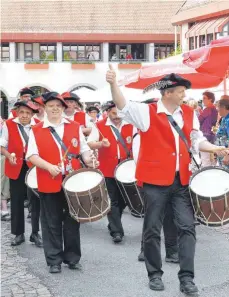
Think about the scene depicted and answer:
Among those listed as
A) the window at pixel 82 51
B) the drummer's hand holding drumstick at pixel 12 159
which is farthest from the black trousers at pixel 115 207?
the window at pixel 82 51

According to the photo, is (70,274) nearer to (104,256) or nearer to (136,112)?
(104,256)

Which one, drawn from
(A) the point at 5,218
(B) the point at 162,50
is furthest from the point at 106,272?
(B) the point at 162,50

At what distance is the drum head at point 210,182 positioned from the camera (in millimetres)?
5605

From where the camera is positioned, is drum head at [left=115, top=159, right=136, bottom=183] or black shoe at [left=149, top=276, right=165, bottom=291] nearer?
black shoe at [left=149, top=276, right=165, bottom=291]

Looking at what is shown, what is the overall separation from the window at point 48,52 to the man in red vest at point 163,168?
136ft

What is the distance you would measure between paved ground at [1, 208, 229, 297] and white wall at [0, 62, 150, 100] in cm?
3712

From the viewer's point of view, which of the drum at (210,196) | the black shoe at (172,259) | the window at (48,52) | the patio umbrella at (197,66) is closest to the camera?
the drum at (210,196)

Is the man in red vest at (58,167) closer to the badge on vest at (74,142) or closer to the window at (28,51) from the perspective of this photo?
the badge on vest at (74,142)

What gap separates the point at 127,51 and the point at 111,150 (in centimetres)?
4035

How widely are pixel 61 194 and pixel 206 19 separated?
1399 inches

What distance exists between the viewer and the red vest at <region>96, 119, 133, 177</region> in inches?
310

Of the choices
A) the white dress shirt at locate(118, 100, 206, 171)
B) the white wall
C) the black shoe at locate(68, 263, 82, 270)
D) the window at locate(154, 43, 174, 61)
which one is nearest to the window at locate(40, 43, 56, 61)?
the white wall


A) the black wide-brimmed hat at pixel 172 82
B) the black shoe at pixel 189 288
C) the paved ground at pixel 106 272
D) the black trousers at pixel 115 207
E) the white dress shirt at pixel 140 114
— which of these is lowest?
the paved ground at pixel 106 272

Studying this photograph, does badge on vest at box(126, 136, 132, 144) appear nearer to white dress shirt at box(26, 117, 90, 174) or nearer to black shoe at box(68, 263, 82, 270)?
white dress shirt at box(26, 117, 90, 174)
